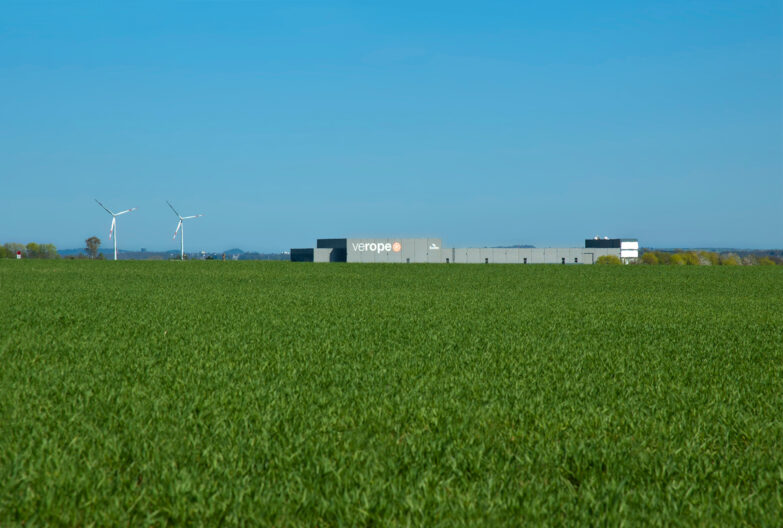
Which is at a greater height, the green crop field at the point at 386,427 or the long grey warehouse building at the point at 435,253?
the long grey warehouse building at the point at 435,253

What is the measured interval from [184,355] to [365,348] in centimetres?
236

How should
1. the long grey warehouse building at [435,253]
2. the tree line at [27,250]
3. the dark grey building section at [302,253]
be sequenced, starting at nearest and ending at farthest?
the tree line at [27,250] < the long grey warehouse building at [435,253] < the dark grey building section at [302,253]

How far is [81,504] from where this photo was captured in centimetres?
358

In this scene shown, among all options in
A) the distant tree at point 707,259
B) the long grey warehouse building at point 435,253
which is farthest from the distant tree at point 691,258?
the long grey warehouse building at point 435,253

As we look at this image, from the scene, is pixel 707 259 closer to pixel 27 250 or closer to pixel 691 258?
pixel 691 258

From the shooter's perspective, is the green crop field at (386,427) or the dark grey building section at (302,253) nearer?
the green crop field at (386,427)

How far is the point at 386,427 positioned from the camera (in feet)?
16.5

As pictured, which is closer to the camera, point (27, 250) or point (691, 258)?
point (691, 258)

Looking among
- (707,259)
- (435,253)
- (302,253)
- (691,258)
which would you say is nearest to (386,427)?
(691,258)

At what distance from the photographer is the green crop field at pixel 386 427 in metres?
3.63

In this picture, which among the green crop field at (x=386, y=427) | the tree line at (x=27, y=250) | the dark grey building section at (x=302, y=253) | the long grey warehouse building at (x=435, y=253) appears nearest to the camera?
the green crop field at (x=386, y=427)

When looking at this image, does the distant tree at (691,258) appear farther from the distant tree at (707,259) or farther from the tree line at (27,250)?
the tree line at (27,250)

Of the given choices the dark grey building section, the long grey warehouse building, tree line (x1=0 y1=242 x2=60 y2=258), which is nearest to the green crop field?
tree line (x1=0 y1=242 x2=60 y2=258)

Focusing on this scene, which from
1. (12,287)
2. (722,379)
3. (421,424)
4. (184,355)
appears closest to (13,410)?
(184,355)
